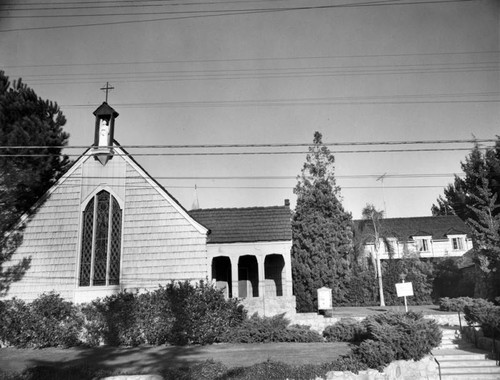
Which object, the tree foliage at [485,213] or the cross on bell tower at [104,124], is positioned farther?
the tree foliage at [485,213]

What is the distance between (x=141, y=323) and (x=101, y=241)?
4545mm

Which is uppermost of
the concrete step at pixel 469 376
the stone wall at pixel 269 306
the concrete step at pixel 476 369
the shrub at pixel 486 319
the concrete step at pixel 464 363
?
the stone wall at pixel 269 306

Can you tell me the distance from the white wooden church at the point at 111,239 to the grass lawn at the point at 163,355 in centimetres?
309

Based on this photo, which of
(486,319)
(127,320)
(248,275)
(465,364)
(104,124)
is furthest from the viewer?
(248,275)

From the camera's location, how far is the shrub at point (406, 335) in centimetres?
1314

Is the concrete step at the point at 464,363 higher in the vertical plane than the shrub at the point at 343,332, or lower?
lower

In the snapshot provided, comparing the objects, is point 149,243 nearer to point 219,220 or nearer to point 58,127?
point 219,220

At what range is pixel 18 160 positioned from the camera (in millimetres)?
19484

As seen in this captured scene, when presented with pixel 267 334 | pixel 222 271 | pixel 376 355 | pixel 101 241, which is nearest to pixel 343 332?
pixel 267 334

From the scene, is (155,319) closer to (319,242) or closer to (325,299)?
(325,299)

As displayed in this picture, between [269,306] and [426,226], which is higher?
[426,226]

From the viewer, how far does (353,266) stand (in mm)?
34250

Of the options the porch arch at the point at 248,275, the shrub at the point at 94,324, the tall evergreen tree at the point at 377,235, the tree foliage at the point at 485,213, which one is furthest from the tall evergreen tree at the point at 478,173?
the shrub at the point at 94,324

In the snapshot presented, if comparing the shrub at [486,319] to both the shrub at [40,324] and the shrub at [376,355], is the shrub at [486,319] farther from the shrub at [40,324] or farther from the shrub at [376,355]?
the shrub at [40,324]
